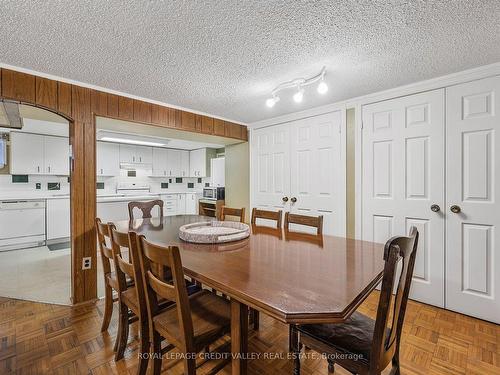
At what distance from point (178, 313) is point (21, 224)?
15.1 feet

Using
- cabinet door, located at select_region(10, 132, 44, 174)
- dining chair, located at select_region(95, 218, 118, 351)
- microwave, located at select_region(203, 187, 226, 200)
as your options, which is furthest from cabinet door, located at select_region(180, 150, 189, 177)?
dining chair, located at select_region(95, 218, 118, 351)

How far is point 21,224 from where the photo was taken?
13.6 feet

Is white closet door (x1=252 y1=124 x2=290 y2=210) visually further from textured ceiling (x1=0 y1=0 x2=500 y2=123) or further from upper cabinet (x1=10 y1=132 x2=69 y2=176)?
upper cabinet (x1=10 y1=132 x2=69 y2=176)

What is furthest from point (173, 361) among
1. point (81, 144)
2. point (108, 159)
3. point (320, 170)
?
point (108, 159)

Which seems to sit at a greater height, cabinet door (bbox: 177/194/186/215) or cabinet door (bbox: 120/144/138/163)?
cabinet door (bbox: 120/144/138/163)

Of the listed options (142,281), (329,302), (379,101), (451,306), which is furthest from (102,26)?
(451,306)

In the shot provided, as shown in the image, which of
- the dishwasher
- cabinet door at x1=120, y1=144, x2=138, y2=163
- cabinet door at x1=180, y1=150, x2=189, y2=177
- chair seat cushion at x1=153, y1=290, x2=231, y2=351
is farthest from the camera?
cabinet door at x1=180, y1=150, x2=189, y2=177

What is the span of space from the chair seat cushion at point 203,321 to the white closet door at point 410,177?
197 centimetres

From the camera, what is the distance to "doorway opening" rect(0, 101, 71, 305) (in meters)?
3.45

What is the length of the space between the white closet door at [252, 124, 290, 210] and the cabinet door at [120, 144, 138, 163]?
11.0ft

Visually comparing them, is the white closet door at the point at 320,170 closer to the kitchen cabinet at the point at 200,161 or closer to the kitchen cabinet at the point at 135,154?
the kitchen cabinet at the point at 200,161

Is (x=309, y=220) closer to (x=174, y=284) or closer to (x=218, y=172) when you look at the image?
(x=174, y=284)

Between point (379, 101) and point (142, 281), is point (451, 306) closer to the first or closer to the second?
point (379, 101)

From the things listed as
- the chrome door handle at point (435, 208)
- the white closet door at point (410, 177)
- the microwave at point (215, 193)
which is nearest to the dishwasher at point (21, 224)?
the microwave at point (215, 193)
